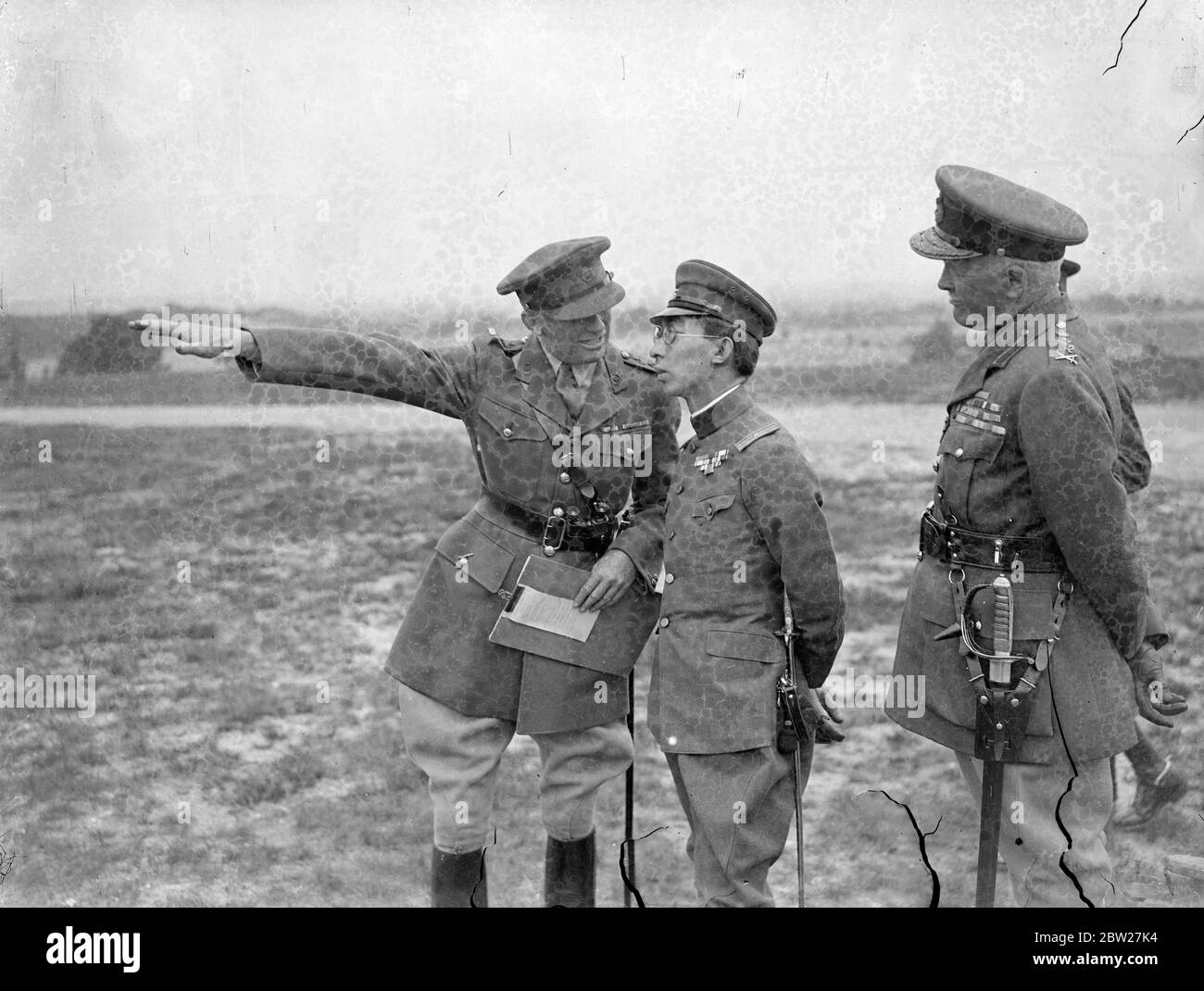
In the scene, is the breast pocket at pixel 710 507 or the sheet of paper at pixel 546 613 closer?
the breast pocket at pixel 710 507

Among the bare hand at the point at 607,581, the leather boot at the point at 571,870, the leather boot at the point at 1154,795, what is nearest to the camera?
the bare hand at the point at 607,581

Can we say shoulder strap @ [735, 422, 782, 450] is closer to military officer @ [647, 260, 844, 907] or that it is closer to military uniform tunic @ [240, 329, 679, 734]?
military officer @ [647, 260, 844, 907]

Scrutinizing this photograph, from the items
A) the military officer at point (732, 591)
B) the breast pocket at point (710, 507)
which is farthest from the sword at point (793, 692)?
the breast pocket at point (710, 507)

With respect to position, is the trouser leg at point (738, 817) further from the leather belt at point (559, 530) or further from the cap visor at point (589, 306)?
the cap visor at point (589, 306)

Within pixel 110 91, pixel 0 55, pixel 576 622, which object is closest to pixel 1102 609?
pixel 576 622

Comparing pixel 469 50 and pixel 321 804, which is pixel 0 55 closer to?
pixel 469 50

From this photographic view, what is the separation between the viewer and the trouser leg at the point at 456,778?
4383 millimetres

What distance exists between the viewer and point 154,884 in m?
4.72

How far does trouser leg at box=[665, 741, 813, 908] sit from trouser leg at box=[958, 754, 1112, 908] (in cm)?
68

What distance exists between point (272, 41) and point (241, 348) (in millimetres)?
1306

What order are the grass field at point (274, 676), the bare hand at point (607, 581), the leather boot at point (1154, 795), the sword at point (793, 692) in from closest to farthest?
1. the sword at point (793, 692)
2. the bare hand at point (607, 581)
3. the grass field at point (274, 676)
4. the leather boot at point (1154, 795)

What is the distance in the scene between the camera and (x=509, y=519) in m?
4.39

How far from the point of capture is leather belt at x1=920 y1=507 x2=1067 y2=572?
4102 millimetres

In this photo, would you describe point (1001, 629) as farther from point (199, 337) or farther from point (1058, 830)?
point (199, 337)
